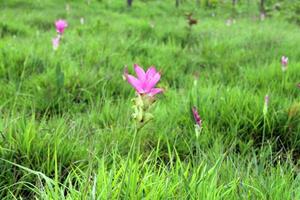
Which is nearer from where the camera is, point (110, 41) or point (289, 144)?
point (289, 144)

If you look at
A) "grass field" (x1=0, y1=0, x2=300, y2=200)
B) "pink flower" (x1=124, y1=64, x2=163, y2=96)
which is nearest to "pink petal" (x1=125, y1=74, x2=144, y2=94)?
"pink flower" (x1=124, y1=64, x2=163, y2=96)

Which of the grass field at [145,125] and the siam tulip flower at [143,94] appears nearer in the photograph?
the siam tulip flower at [143,94]

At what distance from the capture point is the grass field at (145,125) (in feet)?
4.64

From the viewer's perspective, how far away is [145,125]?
2197 mm

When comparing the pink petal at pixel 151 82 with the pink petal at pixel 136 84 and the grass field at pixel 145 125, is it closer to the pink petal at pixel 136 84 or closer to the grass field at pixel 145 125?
the pink petal at pixel 136 84

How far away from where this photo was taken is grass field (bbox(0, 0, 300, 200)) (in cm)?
141

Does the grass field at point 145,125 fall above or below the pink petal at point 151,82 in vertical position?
below

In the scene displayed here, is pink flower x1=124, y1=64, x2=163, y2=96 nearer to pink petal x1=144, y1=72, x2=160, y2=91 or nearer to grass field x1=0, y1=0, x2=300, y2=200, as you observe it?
pink petal x1=144, y1=72, x2=160, y2=91

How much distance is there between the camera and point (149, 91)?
3.70 feet

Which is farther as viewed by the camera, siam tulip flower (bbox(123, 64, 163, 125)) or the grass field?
the grass field

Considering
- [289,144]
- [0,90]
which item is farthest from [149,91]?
[0,90]

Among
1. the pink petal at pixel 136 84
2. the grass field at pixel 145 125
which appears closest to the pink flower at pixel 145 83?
the pink petal at pixel 136 84

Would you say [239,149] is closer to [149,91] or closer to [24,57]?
[149,91]

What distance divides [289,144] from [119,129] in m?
1.04
